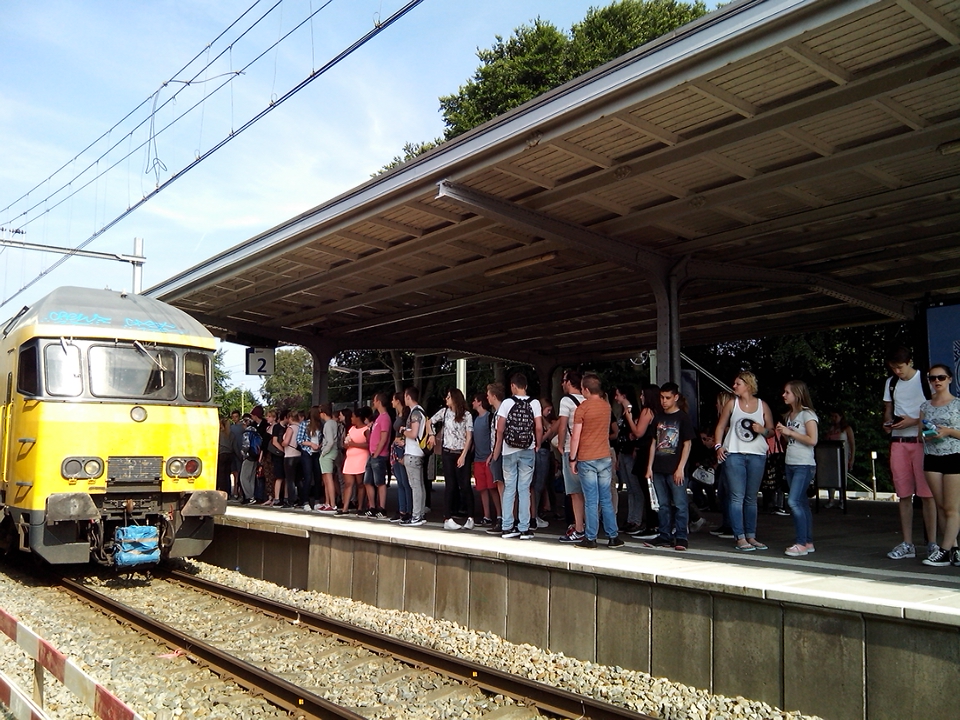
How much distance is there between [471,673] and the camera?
6301mm

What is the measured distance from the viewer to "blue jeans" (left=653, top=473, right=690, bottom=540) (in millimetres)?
8117

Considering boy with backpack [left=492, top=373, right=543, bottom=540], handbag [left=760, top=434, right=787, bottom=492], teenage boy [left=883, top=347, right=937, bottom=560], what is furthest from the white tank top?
handbag [left=760, top=434, right=787, bottom=492]

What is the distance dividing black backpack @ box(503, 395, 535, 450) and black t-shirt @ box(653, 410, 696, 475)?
1447 mm

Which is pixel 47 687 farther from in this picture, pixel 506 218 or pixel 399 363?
pixel 399 363

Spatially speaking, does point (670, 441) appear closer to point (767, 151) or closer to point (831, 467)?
point (767, 151)

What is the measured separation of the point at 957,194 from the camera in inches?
357

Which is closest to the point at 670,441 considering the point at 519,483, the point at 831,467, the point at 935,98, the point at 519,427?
the point at 519,427

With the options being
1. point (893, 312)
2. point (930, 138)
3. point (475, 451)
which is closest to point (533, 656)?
point (475, 451)

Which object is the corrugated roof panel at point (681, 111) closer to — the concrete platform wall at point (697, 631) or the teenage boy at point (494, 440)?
the teenage boy at point (494, 440)

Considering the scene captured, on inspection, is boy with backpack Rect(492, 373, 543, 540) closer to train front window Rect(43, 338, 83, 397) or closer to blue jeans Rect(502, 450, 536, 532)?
blue jeans Rect(502, 450, 536, 532)

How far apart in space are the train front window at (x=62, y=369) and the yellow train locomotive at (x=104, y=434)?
0.04 feet

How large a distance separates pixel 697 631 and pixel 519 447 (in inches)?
134

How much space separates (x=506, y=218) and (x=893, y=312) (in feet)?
26.8

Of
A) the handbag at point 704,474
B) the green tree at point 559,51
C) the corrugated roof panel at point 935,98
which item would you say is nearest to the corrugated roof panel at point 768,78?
the corrugated roof panel at point 935,98
